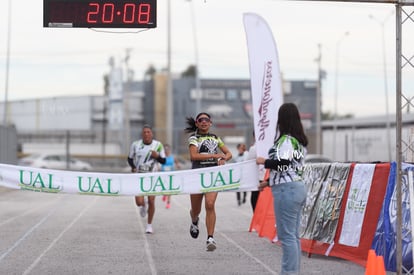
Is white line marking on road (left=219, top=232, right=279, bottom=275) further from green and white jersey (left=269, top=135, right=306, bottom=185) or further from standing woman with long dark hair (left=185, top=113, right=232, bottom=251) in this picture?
green and white jersey (left=269, top=135, right=306, bottom=185)

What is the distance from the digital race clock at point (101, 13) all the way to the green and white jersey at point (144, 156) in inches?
173

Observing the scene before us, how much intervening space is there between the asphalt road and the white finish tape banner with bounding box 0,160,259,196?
1.04m

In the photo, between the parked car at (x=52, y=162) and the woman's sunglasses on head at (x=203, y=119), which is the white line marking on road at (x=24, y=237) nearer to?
the woman's sunglasses on head at (x=203, y=119)

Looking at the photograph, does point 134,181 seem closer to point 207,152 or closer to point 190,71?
point 207,152

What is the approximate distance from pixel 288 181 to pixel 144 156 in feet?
22.4

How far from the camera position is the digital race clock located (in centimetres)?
1101

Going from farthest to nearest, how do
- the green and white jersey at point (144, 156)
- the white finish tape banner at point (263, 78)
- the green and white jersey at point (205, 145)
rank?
the green and white jersey at point (144, 156) → the white finish tape banner at point (263, 78) → the green and white jersey at point (205, 145)

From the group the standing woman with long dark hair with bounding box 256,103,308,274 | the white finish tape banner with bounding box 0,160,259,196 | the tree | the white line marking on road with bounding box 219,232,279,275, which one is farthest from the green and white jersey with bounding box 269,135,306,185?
the tree

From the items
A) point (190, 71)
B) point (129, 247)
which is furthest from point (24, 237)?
point (190, 71)

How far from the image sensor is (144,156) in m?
15.1

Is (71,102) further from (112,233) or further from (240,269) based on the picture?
(240,269)

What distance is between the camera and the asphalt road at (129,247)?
1067cm

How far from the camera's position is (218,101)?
262 ft

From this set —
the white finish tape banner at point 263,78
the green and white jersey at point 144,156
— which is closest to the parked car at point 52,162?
the green and white jersey at point 144,156
